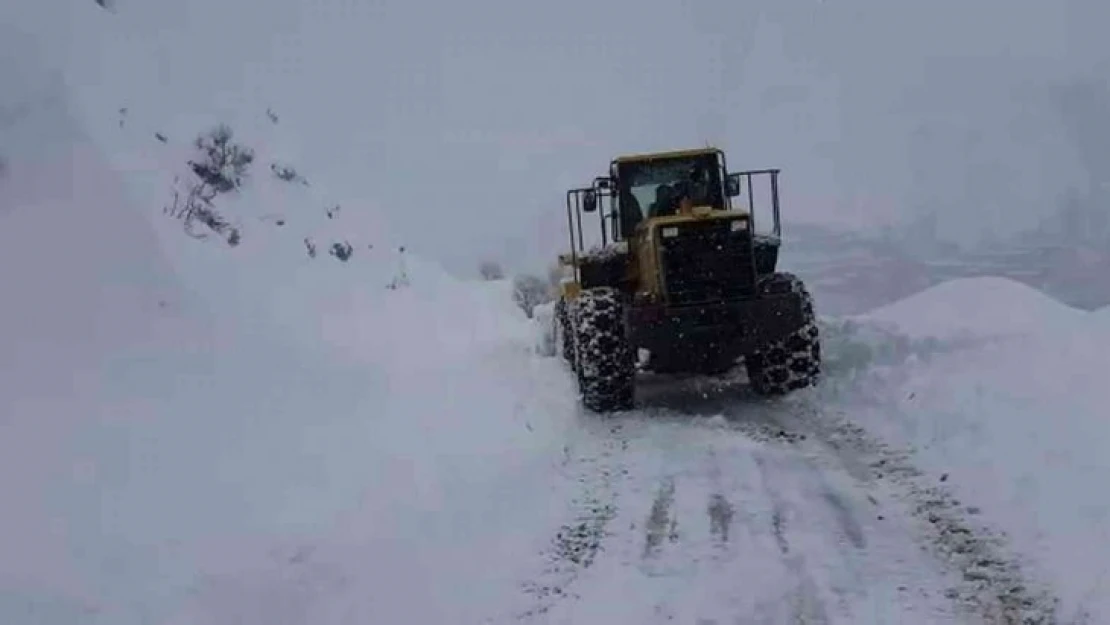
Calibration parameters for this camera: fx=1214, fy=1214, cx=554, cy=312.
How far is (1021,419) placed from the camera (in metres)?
9.04

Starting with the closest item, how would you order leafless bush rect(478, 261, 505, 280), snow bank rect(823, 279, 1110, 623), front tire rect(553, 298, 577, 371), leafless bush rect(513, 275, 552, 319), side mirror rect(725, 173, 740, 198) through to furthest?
snow bank rect(823, 279, 1110, 623), side mirror rect(725, 173, 740, 198), front tire rect(553, 298, 577, 371), leafless bush rect(513, 275, 552, 319), leafless bush rect(478, 261, 505, 280)

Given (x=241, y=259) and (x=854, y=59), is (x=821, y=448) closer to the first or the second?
(x=241, y=259)

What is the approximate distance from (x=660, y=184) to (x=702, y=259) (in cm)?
196

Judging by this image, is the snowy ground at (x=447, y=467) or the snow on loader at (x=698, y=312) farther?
the snow on loader at (x=698, y=312)

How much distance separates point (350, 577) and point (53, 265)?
446 centimetres

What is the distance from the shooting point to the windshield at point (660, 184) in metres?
13.0

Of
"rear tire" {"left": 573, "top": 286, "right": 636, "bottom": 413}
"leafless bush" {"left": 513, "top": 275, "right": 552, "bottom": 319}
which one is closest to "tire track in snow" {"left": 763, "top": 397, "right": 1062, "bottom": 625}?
"rear tire" {"left": 573, "top": 286, "right": 636, "bottom": 413}

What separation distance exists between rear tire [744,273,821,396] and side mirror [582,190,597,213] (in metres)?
2.02

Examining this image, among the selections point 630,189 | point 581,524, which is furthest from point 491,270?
point 581,524

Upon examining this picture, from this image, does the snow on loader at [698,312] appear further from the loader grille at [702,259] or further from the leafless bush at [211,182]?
the leafless bush at [211,182]

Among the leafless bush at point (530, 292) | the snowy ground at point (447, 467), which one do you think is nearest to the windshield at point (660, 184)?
the snowy ground at point (447, 467)

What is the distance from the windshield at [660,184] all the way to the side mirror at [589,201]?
0.53 meters

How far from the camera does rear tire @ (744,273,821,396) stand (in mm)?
11852

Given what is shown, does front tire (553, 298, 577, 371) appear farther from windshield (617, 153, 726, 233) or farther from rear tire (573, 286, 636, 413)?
rear tire (573, 286, 636, 413)
